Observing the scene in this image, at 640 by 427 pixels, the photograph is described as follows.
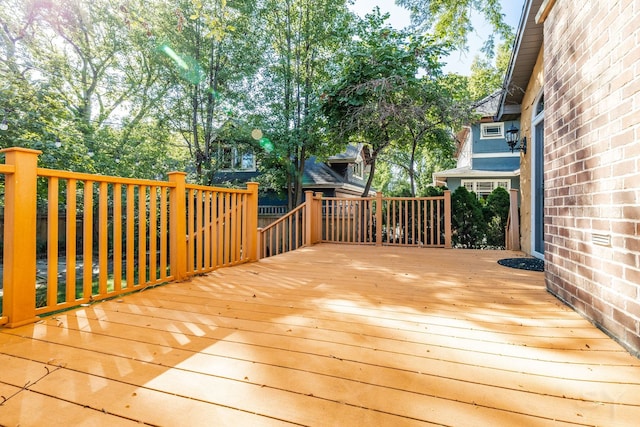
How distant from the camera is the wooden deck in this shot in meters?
1.04

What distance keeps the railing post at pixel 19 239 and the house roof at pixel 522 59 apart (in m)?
5.04

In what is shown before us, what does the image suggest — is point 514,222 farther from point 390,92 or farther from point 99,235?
point 99,235

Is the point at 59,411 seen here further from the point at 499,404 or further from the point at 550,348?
the point at 550,348

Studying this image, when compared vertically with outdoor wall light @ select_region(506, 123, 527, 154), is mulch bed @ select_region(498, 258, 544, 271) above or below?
below

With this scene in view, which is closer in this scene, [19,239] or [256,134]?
[19,239]

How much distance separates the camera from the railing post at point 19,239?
173cm

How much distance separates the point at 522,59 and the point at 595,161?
3.62 metres

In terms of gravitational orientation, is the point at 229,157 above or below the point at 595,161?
above

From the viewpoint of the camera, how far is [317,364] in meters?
1.37

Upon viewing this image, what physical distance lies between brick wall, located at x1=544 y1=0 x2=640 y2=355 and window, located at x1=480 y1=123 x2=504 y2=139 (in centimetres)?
1219

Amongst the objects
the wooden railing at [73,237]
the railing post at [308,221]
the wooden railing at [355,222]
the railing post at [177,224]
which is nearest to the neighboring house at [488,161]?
the wooden railing at [355,222]

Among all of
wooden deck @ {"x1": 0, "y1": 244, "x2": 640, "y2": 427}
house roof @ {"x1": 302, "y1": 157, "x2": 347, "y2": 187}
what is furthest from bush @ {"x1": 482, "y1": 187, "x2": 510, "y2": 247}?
house roof @ {"x1": 302, "y1": 157, "x2": 347, "y2": 187}

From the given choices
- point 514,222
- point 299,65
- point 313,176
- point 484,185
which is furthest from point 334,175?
point 514,222

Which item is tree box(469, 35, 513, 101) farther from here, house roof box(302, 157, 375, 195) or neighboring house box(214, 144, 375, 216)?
house roof box(302, 157, 375, 195)
